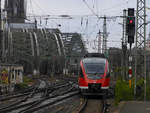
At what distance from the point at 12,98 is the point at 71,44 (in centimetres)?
6745

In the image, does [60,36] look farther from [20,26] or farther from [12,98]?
[12,98]

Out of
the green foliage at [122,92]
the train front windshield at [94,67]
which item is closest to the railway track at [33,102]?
the train front windshield at [94,67]

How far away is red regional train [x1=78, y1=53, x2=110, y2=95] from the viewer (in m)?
17.6

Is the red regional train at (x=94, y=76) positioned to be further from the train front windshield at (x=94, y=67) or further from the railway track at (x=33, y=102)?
the railway track at (x=33, y=102)

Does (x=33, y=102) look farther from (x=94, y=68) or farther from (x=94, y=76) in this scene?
(x=94, y=68)

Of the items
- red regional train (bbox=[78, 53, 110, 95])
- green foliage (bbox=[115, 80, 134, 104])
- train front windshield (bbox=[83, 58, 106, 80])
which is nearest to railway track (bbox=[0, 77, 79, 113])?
red regional train (bbox=[78, 53, 110, 95])

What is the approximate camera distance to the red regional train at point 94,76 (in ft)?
57.9

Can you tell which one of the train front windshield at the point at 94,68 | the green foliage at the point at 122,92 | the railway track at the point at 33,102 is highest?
the train front windshield at the point at 94,68

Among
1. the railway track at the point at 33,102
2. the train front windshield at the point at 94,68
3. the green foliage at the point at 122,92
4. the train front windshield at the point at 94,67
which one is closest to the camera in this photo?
the railway track at the point at 33,102

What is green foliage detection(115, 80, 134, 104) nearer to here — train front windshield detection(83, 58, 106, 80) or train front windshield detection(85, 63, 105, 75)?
train front windshield detection(83, 58, 106, 80)

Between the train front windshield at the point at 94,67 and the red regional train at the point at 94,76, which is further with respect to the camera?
the train front windshield at the point at 94,67

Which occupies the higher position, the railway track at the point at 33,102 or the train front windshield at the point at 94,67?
the train front windshield at the point at 94,67

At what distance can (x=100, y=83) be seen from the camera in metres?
17.6

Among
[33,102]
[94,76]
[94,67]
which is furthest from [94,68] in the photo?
[33,102]
